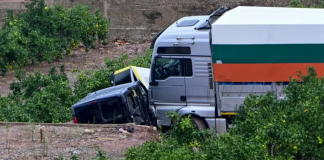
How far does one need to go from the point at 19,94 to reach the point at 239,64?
5.86m

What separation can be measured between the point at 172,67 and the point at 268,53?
6.65 ft

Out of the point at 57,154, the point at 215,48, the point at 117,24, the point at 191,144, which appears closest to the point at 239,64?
the point at 215,48

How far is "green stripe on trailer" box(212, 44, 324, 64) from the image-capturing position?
38.7 feet

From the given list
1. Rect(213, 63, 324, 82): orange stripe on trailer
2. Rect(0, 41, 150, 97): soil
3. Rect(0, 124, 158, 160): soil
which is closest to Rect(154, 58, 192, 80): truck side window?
Rect(213, 63, 324, 82): orange stripe on trailer

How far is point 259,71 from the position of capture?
39.1 ft

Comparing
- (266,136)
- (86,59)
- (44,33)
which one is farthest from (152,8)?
(266,136)

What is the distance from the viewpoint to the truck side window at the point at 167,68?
12383mm

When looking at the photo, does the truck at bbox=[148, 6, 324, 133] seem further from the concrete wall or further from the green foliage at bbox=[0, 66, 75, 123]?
the concrete wall

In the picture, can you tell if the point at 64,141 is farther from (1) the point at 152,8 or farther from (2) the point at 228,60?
(1) the point at 152,8

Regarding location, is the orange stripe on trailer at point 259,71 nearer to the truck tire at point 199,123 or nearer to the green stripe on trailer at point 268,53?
the green stripe on trailer at point 268,53

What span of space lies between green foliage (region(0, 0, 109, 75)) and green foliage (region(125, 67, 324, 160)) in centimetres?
969

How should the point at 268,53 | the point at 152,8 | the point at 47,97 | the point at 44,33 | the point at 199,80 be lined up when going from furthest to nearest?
the point at 152,8 → the point at 44,33 → the point at 47,97 → the point at 199,80 → the point at 268,53

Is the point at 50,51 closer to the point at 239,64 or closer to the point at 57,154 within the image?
the point at 239,64

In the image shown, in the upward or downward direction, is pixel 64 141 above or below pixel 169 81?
below
